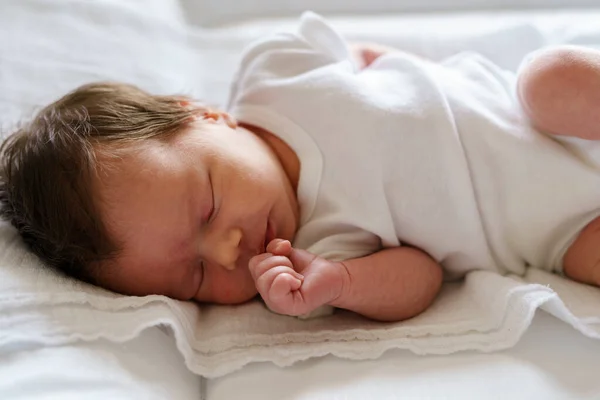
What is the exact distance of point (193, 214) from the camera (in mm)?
878

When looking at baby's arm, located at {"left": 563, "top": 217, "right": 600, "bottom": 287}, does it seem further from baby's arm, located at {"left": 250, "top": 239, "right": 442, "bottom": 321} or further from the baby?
baby's arm, located at {"left": 250, "top": 239, "right": 442, "bottom": 321}

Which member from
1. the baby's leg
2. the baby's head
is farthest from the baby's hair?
the baby's leg

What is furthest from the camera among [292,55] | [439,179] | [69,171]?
[292,55]

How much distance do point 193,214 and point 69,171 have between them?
159mm

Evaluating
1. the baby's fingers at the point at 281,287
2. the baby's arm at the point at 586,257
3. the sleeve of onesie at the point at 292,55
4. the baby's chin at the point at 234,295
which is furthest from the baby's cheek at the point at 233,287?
the baby's arm at the point at 586,257

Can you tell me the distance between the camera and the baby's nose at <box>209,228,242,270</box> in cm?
87

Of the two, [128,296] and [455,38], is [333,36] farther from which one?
[128,296]

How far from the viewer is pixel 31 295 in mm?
775

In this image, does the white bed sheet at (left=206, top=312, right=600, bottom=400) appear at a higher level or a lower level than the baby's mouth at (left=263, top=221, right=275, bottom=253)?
lower

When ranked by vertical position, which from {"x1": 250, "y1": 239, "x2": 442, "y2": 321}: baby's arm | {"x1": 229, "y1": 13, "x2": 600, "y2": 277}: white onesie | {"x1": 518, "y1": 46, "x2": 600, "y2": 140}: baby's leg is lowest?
{"x1": 250, "y1": 239, "x2": 442, "y2": 321}: baby's arm

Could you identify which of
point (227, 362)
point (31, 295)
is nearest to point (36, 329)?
point (31, 295)

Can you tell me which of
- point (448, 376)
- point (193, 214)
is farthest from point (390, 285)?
point (193, 214)

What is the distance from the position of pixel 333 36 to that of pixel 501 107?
0.97 feet

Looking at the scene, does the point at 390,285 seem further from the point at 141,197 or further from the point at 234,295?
the point at 141,197
